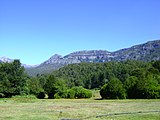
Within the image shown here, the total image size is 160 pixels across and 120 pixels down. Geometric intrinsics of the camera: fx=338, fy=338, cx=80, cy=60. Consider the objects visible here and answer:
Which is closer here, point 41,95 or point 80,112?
point 80,112

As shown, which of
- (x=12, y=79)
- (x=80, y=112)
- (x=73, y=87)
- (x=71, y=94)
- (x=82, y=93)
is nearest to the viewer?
(x=80, y=112)


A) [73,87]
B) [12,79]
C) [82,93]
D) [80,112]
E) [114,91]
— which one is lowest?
[80,112]

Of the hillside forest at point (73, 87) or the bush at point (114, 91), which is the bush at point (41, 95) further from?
the bush at point (114, 91)

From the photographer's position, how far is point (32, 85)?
140250mm

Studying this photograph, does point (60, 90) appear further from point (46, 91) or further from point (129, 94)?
point (129, 94)

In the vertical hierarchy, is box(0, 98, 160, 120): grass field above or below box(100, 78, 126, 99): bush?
below

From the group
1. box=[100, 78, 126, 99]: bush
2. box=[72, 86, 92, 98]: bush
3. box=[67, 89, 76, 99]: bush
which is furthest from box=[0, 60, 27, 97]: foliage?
box=[100, 78, 126, 99]: bush

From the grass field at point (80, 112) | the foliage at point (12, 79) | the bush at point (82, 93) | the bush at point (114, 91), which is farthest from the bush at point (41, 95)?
the grass field at point (80, 112)

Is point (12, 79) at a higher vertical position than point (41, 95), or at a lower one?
higher

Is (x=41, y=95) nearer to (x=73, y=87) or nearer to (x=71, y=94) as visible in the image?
(x=73, y=87)

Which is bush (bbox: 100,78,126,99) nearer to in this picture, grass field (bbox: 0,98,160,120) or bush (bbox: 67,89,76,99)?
bush (bbox: 67,89,76,99)

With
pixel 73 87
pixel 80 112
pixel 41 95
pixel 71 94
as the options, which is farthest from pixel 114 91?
pixel 80 112

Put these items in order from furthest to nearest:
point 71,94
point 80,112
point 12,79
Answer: point 12,79
point 71,94
point 80,112

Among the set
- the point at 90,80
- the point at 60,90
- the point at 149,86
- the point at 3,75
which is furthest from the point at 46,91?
the point at 90,80
